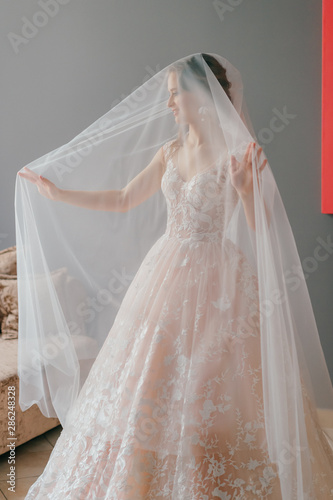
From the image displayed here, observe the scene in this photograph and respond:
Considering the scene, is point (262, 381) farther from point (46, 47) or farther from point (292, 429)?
point (46, 47)

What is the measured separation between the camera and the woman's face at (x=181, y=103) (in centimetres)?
167

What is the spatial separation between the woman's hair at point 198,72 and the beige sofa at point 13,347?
0.74 metres

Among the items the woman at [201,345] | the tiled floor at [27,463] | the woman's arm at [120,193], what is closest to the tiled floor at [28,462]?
the tiled floor at [27,463]

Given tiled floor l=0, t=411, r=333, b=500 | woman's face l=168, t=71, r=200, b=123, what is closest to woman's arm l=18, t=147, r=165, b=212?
woman's face l=168, t=71, r=200, b=123

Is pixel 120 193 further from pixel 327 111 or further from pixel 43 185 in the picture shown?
pixel 327 111

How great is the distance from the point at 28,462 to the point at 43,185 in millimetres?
1221

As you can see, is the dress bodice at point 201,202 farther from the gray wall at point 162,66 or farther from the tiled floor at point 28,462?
the gray wall at point 162,66

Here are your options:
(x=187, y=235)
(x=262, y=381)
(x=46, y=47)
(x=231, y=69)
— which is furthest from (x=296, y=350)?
(x=46, y=47)

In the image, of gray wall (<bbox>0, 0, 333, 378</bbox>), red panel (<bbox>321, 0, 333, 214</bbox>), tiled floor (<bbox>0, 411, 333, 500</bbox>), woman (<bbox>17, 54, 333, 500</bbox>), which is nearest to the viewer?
woman (<bbox>17, 54, 333, 500</bbox>)

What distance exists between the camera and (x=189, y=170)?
174 centimetres

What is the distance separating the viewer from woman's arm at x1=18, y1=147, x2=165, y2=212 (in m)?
1.86

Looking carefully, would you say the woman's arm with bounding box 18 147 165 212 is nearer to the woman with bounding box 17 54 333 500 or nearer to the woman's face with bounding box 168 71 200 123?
the woman with bounding box 17 54 333 500

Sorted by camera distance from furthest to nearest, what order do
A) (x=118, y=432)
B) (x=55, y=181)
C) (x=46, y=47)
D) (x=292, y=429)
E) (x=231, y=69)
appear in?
(x=46, y=47) < (x=55, y=181) < (x=231, y=69) < (x=118, y=432) < (x=292, y=429)

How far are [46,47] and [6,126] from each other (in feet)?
1.80
